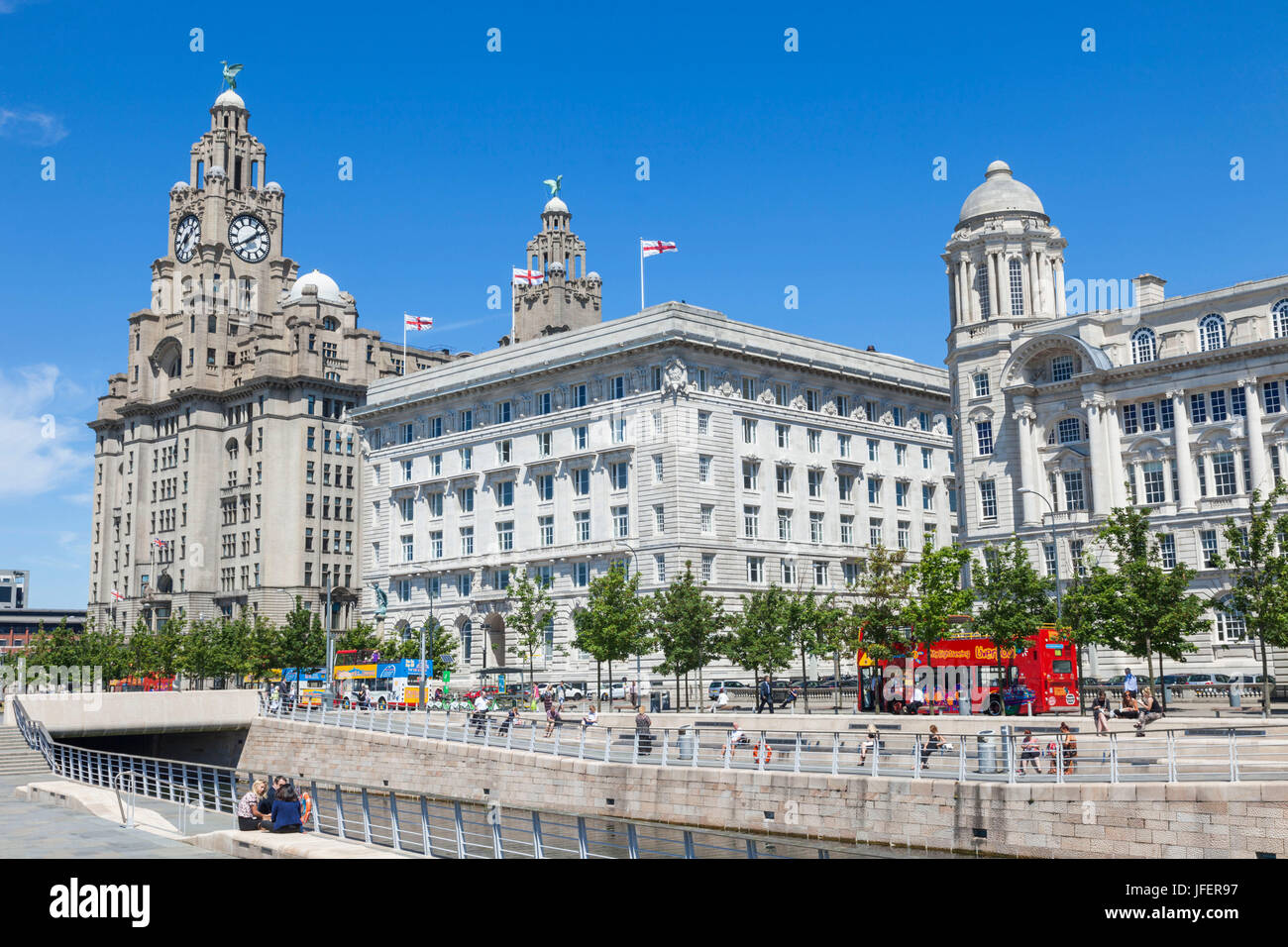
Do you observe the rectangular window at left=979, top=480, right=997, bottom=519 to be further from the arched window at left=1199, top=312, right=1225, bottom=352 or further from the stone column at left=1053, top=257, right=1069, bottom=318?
the arched window at left=1199, top=312, right=1225, bottom=352

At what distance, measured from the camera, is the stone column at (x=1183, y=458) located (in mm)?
75125

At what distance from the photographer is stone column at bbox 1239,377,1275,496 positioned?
71.9m

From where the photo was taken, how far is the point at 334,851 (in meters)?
19.0

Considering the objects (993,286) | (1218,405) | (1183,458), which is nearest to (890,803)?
(1183,458)

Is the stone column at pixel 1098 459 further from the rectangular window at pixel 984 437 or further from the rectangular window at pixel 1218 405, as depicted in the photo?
the rectangular window at pixel 984 437

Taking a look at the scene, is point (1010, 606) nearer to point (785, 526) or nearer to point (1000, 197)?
point (785, 526)

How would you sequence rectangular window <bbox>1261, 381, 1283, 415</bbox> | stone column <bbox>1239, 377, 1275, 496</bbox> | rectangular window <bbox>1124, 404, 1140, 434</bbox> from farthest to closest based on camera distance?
rectangular window <bbox>1124, 404, 1140, 434</bbox>
rectangular window <bbox>1261, 381, 1283, 415</bbox>
stone column <bbox>1239, 377, 1275, 496</bbox>

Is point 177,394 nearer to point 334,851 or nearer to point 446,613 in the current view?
point 446,613

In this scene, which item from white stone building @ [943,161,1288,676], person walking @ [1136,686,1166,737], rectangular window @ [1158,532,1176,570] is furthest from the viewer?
rectangular window @ [1158,532,1176,570]

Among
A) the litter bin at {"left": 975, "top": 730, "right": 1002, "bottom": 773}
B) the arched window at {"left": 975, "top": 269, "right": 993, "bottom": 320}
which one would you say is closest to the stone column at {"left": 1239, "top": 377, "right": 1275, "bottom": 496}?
the arched window at {"left": 975, "top": 269, "right": 993, "bottom": 320}

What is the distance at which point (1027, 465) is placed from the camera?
80812mm

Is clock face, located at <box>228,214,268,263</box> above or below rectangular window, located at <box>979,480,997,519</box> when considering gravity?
above

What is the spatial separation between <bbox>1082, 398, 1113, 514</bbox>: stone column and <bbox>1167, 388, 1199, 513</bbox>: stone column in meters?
3.96
